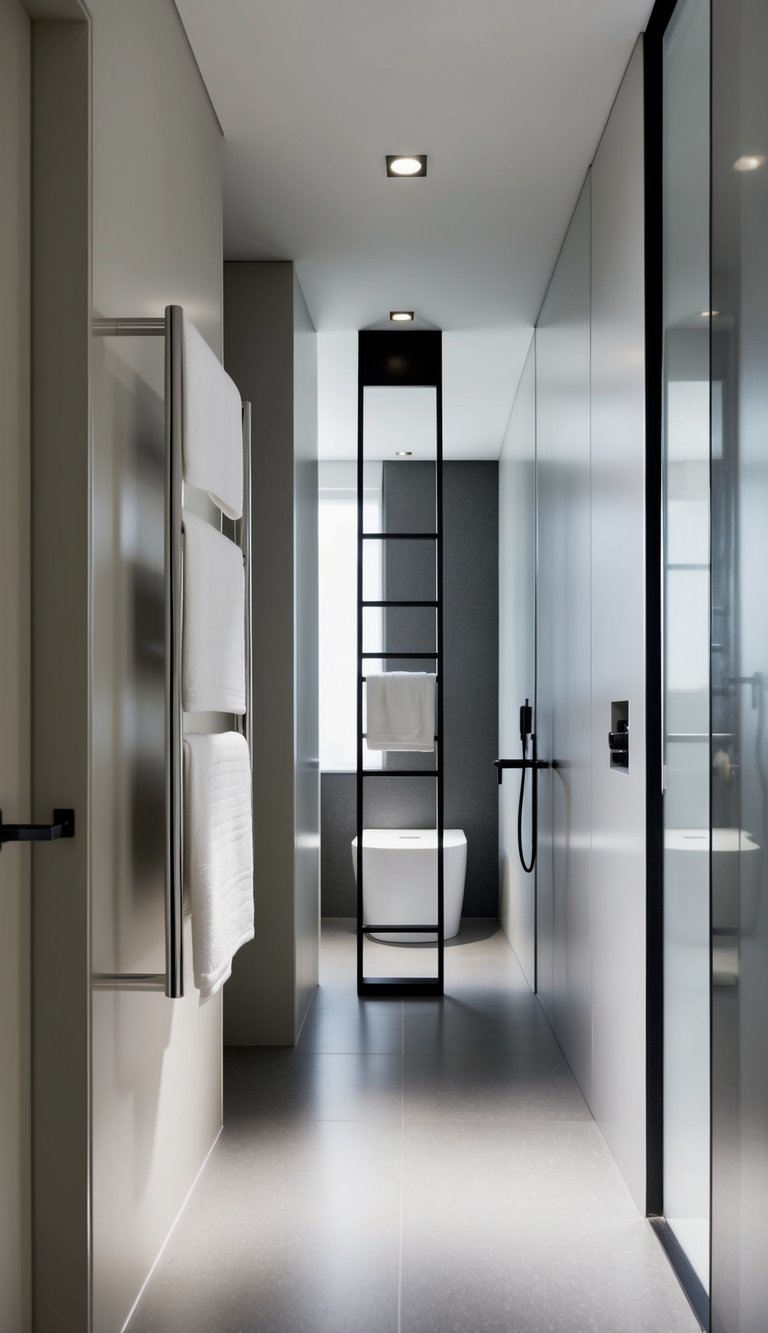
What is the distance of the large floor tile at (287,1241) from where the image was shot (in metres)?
1.91

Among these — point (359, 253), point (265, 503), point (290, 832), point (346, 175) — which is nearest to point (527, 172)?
point (346, 175)

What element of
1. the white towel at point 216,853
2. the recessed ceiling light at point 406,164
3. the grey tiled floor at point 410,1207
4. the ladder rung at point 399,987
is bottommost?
the ladder rung at point 399,987

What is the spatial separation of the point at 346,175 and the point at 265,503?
40.1 inches

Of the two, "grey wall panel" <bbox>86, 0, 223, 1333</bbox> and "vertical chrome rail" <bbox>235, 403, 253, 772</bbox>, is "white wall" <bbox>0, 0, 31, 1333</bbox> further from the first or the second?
"vertical chrome rail" <bbox>235, 403, 253, 772</bbox>

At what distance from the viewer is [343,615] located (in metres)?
6.05

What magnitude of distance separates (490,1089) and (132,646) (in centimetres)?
180

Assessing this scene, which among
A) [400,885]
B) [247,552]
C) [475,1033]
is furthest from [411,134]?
[400,885]

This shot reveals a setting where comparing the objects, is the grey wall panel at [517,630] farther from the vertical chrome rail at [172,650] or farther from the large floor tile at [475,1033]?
the vertical chrome rail at [172,650]

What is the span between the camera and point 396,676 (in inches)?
174

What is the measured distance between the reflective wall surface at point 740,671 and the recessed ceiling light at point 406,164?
1326 millimetres

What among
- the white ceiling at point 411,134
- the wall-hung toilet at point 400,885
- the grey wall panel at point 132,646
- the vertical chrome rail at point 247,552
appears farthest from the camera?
the wall-hung toilet at point 400,885

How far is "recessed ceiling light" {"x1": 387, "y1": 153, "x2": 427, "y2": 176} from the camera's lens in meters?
2.90

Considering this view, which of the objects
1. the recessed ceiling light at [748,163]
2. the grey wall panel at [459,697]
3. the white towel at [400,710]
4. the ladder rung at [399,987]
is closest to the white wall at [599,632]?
the ladder rung at [399,987]

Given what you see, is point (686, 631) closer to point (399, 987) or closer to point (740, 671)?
point (740, 671)
